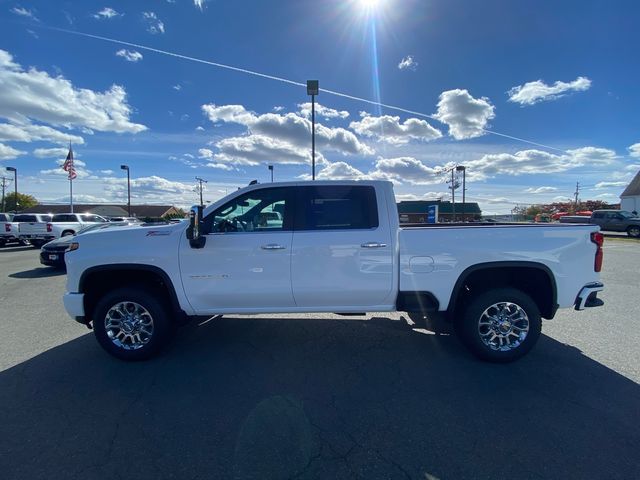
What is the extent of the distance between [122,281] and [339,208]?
2772 mm

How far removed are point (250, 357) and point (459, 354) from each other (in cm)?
252

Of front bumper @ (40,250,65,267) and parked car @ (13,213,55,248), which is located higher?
parked car @ (13,213,55,248)

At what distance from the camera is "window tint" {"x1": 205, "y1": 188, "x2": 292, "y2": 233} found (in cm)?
388

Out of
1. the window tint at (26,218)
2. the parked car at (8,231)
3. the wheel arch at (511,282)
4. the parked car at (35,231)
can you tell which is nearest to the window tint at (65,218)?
the window tint at (26,218)

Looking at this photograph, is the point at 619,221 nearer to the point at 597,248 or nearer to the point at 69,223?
the point at 597,248

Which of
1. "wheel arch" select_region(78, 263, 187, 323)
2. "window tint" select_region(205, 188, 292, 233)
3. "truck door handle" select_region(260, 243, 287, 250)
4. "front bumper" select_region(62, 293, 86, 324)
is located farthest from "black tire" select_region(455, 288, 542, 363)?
"front bumper" select_region(62, 293, 86, 324)

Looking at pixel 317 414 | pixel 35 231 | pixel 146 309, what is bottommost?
pixel 317 414

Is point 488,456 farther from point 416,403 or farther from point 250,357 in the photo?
point 250,357

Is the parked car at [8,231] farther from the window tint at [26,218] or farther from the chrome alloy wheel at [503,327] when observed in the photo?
the chrome alloy wheel at [503,327]

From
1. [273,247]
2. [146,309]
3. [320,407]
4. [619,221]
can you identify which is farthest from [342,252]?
[619,221]

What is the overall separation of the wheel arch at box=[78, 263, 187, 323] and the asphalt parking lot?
2.19 ft

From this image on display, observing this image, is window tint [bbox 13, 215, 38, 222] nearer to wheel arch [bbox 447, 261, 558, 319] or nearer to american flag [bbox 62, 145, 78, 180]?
american flag [bbox 62, 145, 78, 180]

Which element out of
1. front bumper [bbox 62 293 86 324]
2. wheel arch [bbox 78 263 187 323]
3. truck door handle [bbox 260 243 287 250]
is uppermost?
truck door handle [bbox 260 243 287 250]

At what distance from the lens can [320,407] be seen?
9.86ft
